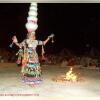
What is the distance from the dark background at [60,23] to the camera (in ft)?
44.9

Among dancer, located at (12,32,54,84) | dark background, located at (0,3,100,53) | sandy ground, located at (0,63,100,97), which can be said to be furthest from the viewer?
dark background, located at (0,3,100,53)

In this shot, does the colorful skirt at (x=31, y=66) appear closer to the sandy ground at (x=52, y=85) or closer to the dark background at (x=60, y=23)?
the sandy ground at (x=52, y=85)

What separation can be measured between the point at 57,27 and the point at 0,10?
90.2 inches

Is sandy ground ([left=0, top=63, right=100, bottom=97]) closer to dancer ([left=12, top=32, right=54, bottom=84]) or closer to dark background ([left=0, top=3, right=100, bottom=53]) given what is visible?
dancer ([left=12, top=32, right=54, bottom=84])

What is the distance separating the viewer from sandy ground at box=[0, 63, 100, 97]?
8078 mm

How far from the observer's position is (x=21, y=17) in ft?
44.9

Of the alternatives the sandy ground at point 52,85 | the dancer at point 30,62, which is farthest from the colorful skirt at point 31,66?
the sandy ground at point 52,85

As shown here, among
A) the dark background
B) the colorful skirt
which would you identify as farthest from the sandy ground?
the dark background

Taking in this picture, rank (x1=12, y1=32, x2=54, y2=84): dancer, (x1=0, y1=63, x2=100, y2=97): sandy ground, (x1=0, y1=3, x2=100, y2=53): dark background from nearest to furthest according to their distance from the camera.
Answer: (x1=0, y1=63, x2=100, y2=97): sandy ground
(x1=12, y1=32, x2=54, y2=84): dancer
(x1=0, y1=3, x2=100, y2=53): dark background

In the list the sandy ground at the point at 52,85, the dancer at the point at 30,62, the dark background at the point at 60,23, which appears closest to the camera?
the sandy ground at the point at 52,85

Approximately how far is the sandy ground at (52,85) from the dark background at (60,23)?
6.55 ft

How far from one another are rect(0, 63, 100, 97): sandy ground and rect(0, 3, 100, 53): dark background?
1996 millimetres

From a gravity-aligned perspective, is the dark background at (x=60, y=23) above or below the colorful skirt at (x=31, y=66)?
above

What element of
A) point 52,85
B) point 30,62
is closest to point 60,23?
point 52,85
